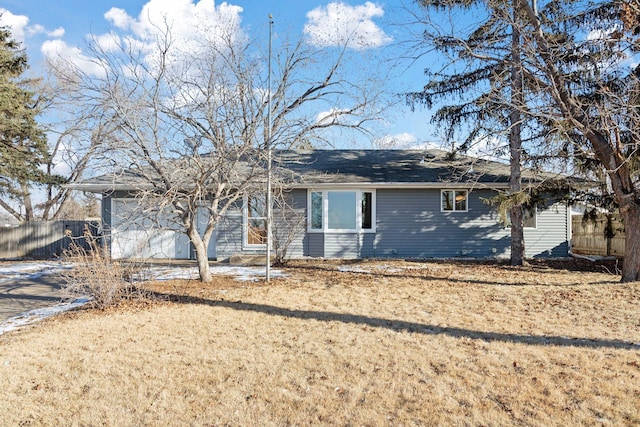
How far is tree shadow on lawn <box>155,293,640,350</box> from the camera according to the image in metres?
4.48

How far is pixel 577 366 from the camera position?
3.81m

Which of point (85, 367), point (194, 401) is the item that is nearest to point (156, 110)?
point (85, 367)

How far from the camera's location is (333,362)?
400cm

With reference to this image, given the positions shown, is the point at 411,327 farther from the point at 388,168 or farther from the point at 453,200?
the point at 388,168

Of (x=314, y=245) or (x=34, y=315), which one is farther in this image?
(x=314, y=245)

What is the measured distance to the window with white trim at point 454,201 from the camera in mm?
13055

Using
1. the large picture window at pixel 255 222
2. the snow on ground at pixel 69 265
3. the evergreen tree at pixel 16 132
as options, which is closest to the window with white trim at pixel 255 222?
the large picture window at pixel 255 222

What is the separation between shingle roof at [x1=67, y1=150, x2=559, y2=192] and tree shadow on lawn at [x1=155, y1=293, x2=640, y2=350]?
17.0 feet

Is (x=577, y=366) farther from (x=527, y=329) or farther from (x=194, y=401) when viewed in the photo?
(x=194, y=401)

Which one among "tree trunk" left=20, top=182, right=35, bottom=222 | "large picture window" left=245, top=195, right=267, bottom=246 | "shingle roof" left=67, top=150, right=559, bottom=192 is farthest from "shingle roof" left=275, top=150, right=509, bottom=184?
"tree trunk" left=20, top=182, right=35, bottom=222

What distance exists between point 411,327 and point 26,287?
8.01m

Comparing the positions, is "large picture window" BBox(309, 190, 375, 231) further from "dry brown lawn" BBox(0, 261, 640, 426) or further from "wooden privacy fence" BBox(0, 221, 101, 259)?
"wooden privacy fence" BBox(0, 221, 101, 259)

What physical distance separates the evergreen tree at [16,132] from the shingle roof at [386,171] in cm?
552

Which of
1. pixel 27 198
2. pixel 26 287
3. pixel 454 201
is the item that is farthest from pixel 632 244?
pixel 27 198
